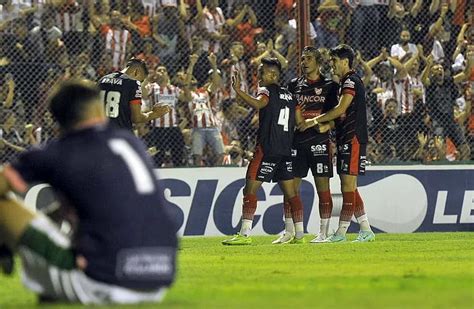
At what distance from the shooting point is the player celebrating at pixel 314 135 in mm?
16219

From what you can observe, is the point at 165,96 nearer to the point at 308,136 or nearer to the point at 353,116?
the point at 308,136

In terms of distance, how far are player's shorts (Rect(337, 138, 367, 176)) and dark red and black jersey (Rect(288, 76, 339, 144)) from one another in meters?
0.45

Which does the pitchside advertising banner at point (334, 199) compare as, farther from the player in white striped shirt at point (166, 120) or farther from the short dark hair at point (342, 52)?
the short dark hair at point (342, 52)

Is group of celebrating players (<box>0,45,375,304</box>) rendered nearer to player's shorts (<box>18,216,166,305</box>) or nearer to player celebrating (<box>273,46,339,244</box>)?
player's shorts (<box>18,216,166,305</box>)

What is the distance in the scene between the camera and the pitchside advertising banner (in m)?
19.0

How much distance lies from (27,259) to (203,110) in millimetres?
12860

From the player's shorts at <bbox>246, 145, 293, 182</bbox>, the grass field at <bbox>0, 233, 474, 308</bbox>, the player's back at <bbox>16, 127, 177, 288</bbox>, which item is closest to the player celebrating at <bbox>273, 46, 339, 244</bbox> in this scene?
the player's shorts at <bbox>246, 145, 293, 182</bbox>

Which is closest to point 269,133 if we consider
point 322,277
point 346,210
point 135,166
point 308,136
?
point 308,136

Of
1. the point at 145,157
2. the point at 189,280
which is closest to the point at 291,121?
the point at 189,280

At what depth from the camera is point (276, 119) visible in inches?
631

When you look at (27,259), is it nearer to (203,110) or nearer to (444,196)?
(203,110)

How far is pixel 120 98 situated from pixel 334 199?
19.2 ft

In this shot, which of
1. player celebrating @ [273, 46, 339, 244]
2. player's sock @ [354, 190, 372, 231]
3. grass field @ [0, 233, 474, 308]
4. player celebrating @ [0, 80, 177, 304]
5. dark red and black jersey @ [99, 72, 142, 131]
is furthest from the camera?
player's sock @ [354, 190, 372, 231]

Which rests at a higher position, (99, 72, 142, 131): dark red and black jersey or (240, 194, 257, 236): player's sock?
(99, 72, 142, 131): dark red and black jersey
